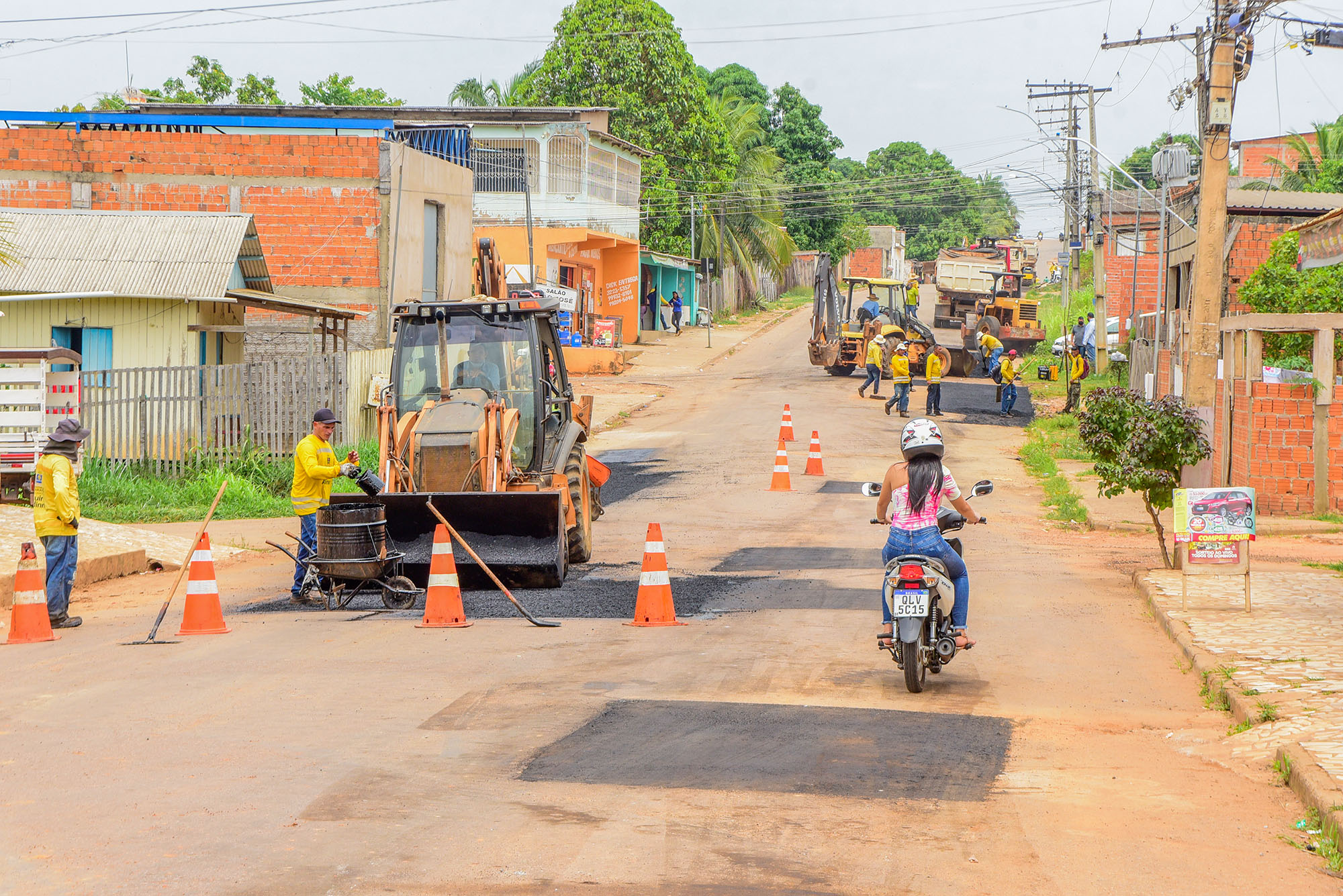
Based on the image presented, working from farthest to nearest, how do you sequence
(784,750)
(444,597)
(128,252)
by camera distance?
(128,252), (444,597), (784,750)

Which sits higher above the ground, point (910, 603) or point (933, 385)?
point (933, 385)

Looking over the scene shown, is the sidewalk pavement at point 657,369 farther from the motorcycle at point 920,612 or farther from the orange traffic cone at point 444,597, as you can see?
the motorcycle at point 920,612

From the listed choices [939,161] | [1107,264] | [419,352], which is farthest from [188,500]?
[939,161]

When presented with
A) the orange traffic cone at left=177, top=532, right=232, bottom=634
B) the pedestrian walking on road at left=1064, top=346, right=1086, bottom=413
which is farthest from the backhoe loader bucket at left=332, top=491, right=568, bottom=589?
the pedestrian walking on road at left=1064, top=346, right=1086, bottom=413

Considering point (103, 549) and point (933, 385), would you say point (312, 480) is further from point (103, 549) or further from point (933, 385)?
point (933, 385)

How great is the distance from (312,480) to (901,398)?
20.0 meters

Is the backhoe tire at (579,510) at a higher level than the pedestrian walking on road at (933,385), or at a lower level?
lower

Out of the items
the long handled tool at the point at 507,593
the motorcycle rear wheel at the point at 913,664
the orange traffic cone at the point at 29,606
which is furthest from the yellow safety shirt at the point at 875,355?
the motorcycle rear wheel at the point at 913,664

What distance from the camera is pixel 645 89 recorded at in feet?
175

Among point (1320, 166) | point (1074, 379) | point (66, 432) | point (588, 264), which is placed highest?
point (1320, 166)

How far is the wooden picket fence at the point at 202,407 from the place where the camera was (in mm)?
18797

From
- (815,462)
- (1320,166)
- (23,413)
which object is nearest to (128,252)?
(23,413)

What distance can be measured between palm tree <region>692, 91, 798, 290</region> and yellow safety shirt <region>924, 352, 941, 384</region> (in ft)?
98.2

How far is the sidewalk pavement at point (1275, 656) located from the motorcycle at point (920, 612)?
171 centimetres
